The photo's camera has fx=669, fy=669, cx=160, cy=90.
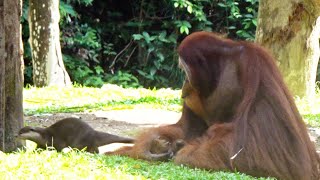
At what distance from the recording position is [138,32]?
13430mm

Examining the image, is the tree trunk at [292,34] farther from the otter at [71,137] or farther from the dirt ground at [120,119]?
the otter at [71,137]

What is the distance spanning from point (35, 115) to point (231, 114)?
3538mm

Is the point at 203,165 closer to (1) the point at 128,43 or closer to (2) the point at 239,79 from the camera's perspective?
(2) the point at 239,79

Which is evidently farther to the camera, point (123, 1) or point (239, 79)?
point (123, 1)

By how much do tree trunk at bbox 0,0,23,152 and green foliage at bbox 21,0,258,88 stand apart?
27.7 ft

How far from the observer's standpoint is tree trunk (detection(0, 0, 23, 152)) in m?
3.80

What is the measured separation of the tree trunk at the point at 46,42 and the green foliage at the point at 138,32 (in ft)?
7.41

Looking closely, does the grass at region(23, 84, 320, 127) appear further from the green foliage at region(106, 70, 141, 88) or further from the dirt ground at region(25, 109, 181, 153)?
the green foliage at region(106, 70, 141, 88)

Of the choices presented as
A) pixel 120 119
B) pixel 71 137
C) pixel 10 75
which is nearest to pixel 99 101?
pixel 120 119

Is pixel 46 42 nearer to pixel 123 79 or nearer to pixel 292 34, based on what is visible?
pixel 123 79

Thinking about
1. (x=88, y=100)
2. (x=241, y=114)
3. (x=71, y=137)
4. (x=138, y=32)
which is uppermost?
(x=241, y=114)

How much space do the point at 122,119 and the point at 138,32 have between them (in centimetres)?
685

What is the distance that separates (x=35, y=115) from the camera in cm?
691

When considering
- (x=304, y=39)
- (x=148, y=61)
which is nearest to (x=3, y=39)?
(x=304, y=39)
